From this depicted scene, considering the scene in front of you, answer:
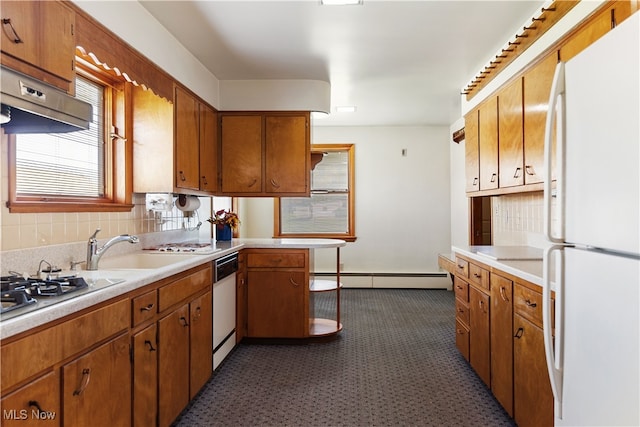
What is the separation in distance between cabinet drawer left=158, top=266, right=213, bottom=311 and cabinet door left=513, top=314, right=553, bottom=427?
1750 millimetres

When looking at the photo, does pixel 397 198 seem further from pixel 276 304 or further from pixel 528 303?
pixel 528 303

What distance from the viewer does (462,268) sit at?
3.14m

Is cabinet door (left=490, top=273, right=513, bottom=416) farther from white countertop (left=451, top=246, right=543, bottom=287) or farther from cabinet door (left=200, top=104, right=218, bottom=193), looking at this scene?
cabinet door (left=200, top=104, right=218, bottom=193)

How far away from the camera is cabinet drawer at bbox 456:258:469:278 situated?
3031 mm

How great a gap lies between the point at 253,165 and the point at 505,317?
8.42 feet

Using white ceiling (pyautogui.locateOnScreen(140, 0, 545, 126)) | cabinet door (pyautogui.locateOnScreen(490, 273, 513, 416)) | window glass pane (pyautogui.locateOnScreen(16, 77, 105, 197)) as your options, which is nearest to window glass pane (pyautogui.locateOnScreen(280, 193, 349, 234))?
white ceiling (pyautogui.locateOnScreen(140, 0, 545, 126))

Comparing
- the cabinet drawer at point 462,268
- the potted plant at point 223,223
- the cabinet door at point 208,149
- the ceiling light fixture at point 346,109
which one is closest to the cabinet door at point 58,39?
the cabinet door at point 208,149

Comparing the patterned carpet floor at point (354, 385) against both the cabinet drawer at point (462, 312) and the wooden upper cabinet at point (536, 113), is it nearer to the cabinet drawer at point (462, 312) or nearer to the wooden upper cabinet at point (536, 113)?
the cabinet drawer at point (462, 312)

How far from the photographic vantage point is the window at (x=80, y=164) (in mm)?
1979

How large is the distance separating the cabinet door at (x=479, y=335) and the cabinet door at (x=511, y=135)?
0.79 metres

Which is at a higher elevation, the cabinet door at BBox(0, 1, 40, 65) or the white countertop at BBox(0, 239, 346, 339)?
the cabinet door at BBox(0, 1, 40, 65)

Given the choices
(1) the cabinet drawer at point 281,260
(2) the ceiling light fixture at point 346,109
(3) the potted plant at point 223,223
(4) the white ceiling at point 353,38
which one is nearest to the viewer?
(4) the white ceiling at point 353,38

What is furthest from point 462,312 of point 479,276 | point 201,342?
point 201,342

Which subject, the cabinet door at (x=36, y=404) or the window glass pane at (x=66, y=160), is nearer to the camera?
the cabinet door at (x=36, y=404)
